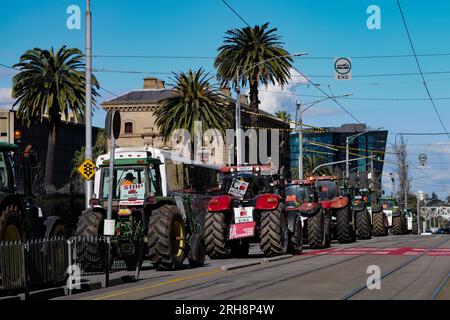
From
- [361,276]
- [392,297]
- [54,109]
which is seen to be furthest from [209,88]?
[392,297]

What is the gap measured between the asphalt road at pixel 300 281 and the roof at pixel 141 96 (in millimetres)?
65725

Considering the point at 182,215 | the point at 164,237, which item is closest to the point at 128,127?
the point at 182,215

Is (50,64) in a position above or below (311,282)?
above

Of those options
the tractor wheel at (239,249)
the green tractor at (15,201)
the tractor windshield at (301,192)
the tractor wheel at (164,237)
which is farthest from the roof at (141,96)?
the green tractor at (15,201)

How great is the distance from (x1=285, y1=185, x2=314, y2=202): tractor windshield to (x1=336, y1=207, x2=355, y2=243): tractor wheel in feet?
15.3

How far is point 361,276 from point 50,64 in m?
33.7

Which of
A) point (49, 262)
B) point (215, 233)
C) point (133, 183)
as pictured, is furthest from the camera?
point (215, 233)

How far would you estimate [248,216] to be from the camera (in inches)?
957

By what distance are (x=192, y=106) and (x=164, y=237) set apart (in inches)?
1376

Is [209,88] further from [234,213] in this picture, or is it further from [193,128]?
[234,213]

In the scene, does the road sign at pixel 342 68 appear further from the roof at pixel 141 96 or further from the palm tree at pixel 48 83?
the roof at pixel 141 96

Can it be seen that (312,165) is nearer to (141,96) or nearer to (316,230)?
(141,96)

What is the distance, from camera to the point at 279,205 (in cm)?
2464

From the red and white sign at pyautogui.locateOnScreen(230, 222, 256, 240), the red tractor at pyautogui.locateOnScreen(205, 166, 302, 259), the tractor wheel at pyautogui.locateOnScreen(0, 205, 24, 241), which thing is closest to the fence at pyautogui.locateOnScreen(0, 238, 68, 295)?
the tractor wheel at pyautogui.locateOnScreen(0, 205, 24, 241)
